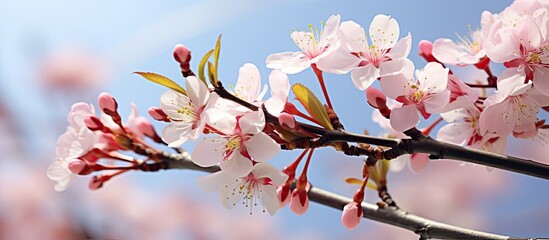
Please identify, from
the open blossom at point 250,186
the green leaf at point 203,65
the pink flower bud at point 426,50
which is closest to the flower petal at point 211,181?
the open blossom at point 250,186

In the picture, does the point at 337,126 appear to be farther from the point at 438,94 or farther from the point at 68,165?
the point at 68,165

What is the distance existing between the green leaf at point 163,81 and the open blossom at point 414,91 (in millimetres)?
210

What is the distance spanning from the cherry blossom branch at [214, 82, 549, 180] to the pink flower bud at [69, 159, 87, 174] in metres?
0.29

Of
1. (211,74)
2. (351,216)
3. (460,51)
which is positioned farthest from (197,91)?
(460,51)

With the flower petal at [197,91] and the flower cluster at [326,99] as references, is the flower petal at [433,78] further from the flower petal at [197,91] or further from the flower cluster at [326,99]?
the flower petal at [197,91]

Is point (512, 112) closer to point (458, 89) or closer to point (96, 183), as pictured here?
point (458, 89)

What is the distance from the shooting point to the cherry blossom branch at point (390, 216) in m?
0.71

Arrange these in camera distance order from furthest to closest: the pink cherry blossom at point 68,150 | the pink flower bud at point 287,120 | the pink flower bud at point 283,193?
the pink cherry blossom at point 68,150, the pink flower bud at point 283,193, the pink flower bud at point 287,120

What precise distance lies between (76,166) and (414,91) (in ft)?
1.46

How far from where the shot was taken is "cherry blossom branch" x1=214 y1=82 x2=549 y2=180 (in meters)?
0.57

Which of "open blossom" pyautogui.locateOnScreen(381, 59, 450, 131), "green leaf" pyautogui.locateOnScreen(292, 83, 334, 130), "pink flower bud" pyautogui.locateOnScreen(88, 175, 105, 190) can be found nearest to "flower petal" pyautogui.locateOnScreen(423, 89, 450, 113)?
"open blossom" pyautogui.locateOnScreen(381, 59, 450, 131)

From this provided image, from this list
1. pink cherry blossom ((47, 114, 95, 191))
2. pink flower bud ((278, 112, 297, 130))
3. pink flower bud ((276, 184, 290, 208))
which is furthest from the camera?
pink cherry blossom ((47, 114, 95, 191))

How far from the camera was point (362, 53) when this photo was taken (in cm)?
62

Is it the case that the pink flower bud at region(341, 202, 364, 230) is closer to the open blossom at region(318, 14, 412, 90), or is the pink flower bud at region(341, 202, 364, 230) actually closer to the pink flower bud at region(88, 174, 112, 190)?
the open blossom at region(318, 14, 412, 90)
